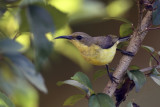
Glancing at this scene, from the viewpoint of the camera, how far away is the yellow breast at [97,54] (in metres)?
1.28

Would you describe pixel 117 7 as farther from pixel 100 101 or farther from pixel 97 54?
pixel 97 54

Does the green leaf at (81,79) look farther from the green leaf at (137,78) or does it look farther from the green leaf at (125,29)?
the green leaf at (125,29)

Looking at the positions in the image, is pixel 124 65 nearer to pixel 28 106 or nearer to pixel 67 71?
pixel 28 106

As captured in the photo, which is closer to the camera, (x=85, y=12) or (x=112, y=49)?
(x=85, y=12)

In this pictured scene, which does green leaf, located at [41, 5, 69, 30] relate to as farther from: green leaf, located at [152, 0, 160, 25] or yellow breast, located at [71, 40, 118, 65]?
yellow breast, located at [71, 40, 118, 65]

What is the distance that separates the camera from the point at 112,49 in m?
1.31

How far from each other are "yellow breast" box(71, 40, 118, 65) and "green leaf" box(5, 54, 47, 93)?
84cm

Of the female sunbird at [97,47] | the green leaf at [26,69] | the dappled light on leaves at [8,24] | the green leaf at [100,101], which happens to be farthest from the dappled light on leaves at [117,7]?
the green leaf at [26,69]

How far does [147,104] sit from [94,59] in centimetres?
160

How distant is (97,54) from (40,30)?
3.42ft

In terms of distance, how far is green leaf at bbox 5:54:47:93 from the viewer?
356 millimetres

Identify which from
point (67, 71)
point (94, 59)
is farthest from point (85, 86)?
point (67, 71)

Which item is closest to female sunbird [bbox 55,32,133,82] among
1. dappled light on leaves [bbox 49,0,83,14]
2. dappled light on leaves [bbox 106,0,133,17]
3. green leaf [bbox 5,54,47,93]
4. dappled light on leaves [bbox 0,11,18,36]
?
dappled light on leaves [bbox 106,0,133,17]

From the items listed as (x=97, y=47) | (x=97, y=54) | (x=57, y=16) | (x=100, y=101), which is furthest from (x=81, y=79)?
(x=97, y=47)
